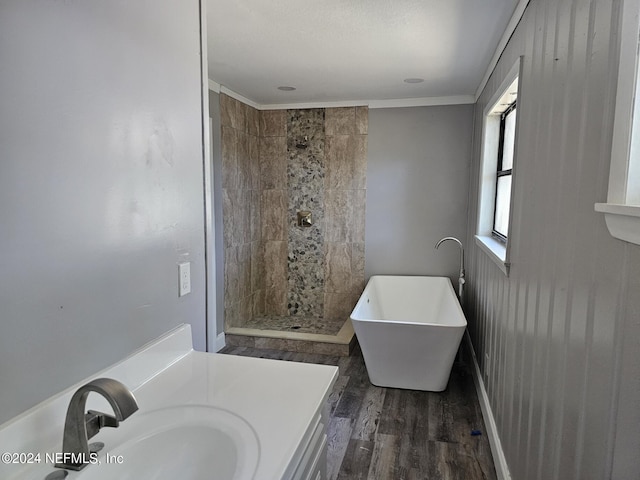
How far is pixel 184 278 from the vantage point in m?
1.49

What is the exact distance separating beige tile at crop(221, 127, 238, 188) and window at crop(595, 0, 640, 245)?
3208mm

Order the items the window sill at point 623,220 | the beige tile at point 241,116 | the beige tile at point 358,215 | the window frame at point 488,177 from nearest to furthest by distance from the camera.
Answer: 1. the window sill at point 623,220
2. the window frame at point 488,177
3. the beige tile at point 241,116
4. the beige tile at point 358,215

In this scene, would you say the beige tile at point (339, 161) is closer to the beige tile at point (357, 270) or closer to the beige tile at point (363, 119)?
the beige tile at point (363, 119)

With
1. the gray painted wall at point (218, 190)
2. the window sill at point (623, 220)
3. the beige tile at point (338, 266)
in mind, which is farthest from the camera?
the beige tile at point (338, 266)

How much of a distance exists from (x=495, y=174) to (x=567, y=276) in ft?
7.29

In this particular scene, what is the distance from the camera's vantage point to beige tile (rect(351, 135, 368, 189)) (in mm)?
4316

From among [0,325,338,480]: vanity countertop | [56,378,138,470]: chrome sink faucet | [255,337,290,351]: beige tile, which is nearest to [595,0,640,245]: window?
[0,325,338,480]: vanity countertop

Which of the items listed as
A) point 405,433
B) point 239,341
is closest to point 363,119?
point 239,341

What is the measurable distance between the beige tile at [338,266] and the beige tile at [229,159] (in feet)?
4.23

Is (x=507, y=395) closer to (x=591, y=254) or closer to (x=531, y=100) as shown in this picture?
(x=591, y=254)

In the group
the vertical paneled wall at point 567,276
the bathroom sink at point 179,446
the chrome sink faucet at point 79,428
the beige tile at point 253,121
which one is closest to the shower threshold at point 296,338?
the vertical paneled wall at point 567,276

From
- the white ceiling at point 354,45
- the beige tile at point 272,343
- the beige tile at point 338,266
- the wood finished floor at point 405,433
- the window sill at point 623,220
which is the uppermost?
the white ceiling at point 354,45

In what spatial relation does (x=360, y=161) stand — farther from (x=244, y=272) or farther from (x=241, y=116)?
(x=244, y=272)

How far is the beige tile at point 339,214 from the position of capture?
442 centimetres
